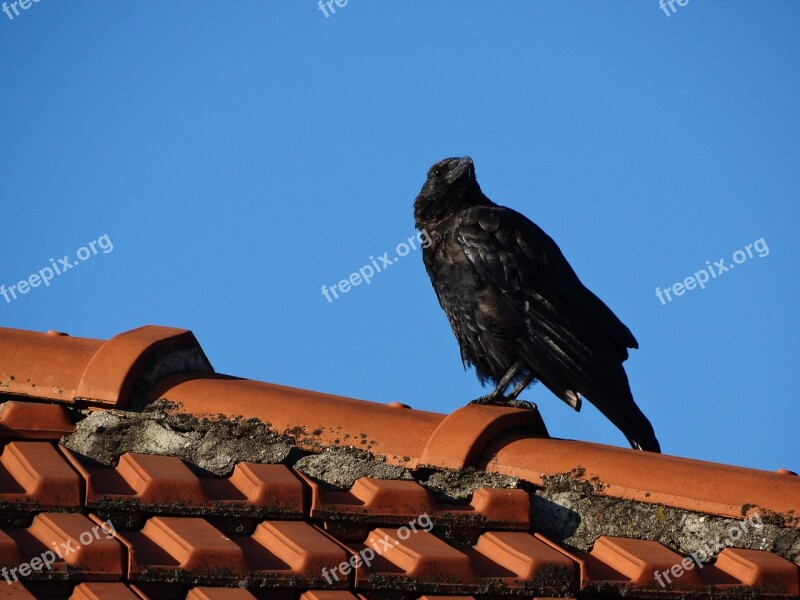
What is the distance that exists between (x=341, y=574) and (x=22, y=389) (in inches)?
57.5

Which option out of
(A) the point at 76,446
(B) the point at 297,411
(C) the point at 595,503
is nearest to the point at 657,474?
(C) the point at 595,503

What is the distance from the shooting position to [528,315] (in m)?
5.32

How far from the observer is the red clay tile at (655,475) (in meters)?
2.99

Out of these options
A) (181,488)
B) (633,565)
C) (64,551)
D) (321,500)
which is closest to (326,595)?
(321,500)

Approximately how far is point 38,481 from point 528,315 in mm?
3175

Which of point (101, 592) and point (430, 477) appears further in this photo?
point (430, 477)

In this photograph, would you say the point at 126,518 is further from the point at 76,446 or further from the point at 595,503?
the point at 595,503

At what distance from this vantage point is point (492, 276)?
538 cm

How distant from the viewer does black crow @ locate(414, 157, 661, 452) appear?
16.9 ft

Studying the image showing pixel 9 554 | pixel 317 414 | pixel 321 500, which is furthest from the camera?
pixel 317 414

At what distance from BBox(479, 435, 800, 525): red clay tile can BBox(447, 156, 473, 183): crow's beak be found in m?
3.00

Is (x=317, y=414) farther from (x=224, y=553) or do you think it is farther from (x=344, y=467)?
(x=224, y=553)

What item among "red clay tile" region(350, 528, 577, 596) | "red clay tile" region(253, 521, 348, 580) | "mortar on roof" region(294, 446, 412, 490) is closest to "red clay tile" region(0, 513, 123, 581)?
"red clay tile" region(253, 521, 348, 580)

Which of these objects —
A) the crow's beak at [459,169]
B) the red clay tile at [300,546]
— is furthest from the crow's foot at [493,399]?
the red clay tile at [300,546]
